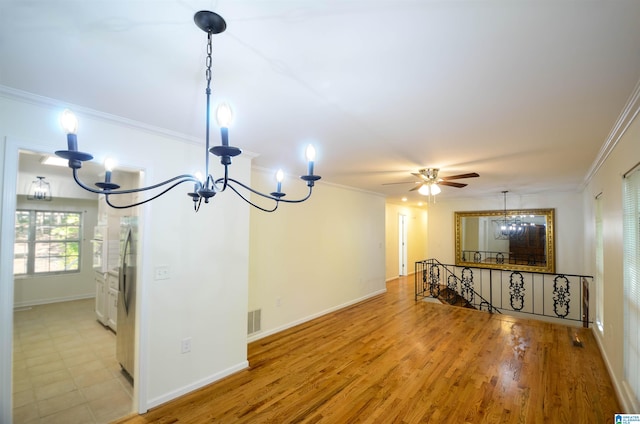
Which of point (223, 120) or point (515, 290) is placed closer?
point (223, 120)

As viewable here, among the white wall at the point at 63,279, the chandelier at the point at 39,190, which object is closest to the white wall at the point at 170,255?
the chandelier at the point at 39,190

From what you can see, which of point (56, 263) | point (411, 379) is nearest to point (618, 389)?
point (411, 379)

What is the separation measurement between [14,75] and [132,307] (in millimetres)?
2174

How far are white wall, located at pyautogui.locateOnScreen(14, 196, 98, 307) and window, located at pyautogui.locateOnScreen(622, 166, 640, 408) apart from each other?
8.91 m

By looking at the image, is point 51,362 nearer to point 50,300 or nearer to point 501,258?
Answer: point 50,300

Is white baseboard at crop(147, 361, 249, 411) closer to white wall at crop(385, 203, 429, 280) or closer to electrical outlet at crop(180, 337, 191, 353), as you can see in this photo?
electrical outlet at crop(180, 337, 191, 353)

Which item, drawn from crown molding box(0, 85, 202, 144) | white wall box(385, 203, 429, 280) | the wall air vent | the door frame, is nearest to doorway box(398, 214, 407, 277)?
the door frame

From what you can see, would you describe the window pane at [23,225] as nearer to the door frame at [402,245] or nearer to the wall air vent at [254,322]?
the wall air vent at [254,322]

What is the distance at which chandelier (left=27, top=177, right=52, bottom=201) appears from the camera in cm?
554

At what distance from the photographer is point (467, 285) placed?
7270 mm

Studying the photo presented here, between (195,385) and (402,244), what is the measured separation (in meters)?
7.80

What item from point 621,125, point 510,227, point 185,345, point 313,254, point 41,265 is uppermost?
point 621,125

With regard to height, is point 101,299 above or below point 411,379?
above

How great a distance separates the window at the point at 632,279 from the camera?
7.22ft
